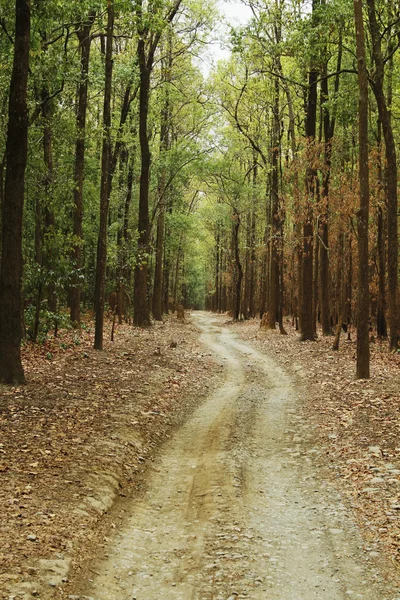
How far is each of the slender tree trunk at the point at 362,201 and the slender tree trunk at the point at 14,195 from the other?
7959mm

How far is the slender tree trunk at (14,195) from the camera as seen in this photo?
10.5 metres

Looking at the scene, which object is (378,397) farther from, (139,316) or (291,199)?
(139,316)

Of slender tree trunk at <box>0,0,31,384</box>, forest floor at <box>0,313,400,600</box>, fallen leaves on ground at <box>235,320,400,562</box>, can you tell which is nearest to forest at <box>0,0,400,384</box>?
slender tree trunk at <box>0,0,31,384</box>

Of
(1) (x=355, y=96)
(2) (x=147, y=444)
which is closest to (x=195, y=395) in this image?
(2) (x=147, y=444)

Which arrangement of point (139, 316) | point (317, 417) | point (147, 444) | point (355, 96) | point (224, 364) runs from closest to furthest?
point (147, 444)
point (317, 417)
point (224, 364)
point (355, 96)
point (139, 316)

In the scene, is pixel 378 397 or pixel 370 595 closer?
pixel 370 595

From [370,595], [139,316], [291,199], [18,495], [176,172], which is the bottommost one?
[370,595]

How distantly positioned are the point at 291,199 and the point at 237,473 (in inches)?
679

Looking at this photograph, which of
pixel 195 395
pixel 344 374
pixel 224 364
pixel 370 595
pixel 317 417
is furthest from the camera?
pixel 224 364

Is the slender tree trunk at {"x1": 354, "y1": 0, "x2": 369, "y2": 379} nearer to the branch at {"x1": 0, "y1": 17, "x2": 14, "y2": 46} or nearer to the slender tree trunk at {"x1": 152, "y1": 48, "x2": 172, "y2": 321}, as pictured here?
the branch at {"x1": 0, "y1": 17, "x2": 14, "y2": 46}

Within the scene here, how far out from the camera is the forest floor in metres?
5.14

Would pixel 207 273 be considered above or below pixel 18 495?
above

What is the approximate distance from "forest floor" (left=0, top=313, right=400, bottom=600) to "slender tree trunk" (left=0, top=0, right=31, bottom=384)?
1099 mm

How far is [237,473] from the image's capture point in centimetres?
806
